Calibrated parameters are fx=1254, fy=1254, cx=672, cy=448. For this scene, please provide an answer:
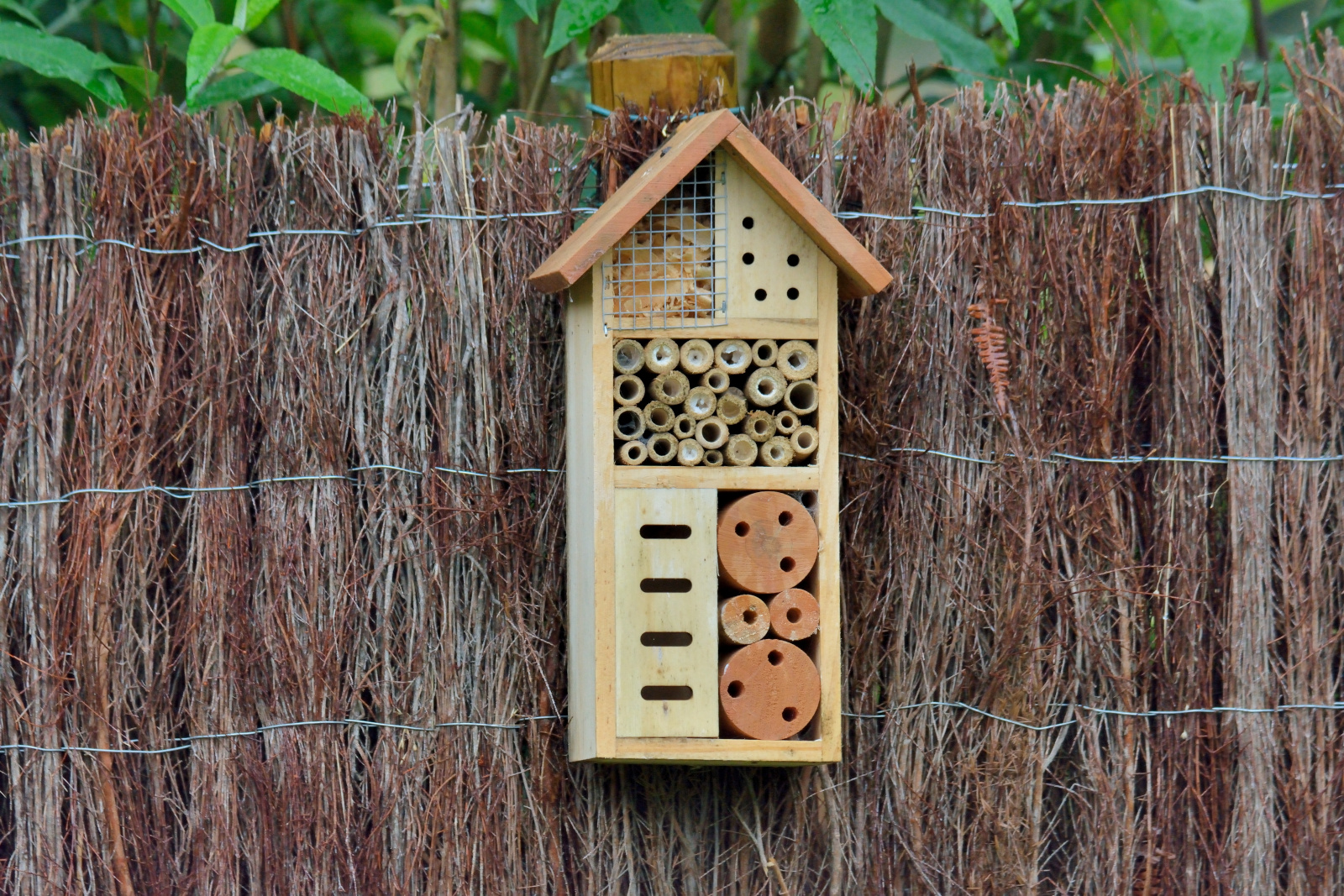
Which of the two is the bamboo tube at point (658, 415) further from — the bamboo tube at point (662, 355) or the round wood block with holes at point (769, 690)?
the round wood block with holes at point (769, 690)

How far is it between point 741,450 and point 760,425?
0.07 meters

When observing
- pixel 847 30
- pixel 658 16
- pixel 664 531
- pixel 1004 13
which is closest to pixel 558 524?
pixel 664 531

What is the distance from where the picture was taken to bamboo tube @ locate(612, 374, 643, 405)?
256 cm

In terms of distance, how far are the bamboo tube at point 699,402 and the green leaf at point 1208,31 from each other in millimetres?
1606

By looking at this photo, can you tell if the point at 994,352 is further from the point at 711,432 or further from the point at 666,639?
the point at 666,639

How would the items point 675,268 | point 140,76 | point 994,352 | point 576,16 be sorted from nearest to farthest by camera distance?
1. point 675,268
2. point 994,352
3. point 576,16
4. point 140,76

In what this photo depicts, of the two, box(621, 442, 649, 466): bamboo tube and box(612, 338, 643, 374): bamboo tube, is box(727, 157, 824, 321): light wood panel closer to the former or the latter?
box(612, 338, 643, 374): bamboo tube

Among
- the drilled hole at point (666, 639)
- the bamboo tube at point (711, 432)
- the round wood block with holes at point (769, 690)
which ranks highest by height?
the bamboo tube at point (711, 432)

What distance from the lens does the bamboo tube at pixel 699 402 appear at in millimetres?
2551

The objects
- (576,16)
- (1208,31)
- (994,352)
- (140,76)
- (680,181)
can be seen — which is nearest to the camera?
(680,181)

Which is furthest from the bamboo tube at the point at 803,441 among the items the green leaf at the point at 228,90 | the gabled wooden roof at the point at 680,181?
the green leaf at the point at 228,90

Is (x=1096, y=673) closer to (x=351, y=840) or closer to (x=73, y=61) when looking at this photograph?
(x=351, y=840)

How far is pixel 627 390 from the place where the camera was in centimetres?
259

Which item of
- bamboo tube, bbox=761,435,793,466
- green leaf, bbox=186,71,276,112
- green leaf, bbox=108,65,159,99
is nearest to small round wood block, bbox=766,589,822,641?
bamboo tube, bbox=761,435,793,466
